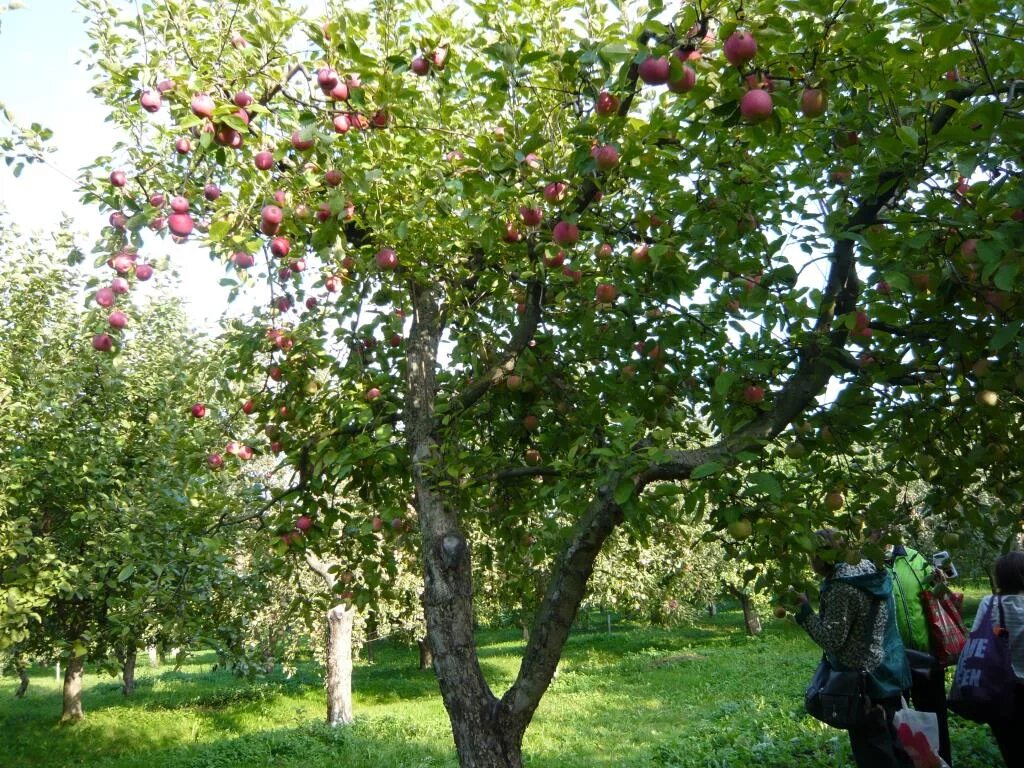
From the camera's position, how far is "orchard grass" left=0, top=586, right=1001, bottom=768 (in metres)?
7.91

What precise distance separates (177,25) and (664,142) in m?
2.35

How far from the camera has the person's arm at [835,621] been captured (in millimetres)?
4363

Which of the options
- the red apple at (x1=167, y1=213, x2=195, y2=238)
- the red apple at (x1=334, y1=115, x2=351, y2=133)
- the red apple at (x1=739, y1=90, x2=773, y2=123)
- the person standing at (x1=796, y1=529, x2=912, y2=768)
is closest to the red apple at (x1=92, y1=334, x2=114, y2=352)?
the red apple at (x1=167, y1=213, x2=195, y2=238)

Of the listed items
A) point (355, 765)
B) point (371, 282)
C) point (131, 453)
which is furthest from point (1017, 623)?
point (131, 453)

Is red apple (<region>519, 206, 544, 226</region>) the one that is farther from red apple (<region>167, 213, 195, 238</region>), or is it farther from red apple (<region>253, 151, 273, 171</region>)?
red apple (<region>167, 213, 195, 238</region>)

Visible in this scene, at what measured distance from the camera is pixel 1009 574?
4254 mm

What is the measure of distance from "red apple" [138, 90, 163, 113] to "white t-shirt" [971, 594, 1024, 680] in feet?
16.4

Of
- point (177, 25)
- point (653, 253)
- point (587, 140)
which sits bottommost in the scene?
point (653, 253)

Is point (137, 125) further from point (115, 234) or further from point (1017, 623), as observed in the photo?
point (1017, 623)

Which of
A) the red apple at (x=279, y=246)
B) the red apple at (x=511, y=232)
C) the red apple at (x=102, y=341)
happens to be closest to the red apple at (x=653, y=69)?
the red apple at (x=511, y=232)

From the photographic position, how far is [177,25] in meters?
3.37

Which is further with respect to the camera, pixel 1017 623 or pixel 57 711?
pixel 57 711

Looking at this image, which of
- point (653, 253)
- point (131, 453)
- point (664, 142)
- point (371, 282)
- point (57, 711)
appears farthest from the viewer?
point (57, 711)

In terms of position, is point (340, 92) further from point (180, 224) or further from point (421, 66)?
point (180, 224)
